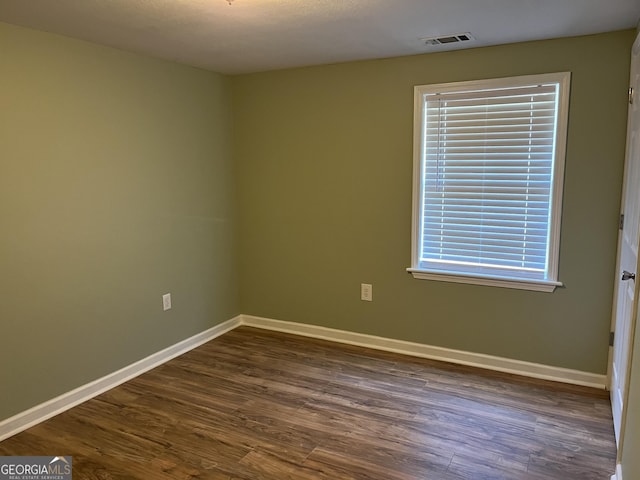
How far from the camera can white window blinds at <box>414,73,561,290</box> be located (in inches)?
114

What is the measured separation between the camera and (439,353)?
3359 mm

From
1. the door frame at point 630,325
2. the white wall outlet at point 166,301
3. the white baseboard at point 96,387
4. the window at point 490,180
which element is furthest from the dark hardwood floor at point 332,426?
the window at point 490,180

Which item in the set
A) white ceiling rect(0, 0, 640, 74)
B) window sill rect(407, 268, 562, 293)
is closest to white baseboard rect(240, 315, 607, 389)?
window sill rect(407, 268, 562, 293)

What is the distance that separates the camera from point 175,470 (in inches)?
85.0

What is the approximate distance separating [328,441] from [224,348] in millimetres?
1486

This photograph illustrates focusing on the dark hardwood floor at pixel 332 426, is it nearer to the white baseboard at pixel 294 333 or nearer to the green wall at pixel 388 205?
the white baseboard at pixel 294 333

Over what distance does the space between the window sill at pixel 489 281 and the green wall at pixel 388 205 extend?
0.05m

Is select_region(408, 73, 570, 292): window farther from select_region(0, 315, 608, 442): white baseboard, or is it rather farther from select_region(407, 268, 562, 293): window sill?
select_region(0, 315, 608, 442): white baseboard

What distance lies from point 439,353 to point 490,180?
128 centimetres

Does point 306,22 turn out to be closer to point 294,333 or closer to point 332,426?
point 332,426

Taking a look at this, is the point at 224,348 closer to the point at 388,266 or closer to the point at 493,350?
the point at 388,266

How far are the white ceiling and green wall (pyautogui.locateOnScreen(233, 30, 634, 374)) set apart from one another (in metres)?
0.25

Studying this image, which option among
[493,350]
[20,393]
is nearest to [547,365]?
[493,350]

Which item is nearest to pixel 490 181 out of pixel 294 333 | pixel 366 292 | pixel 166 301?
pixel 366 292
